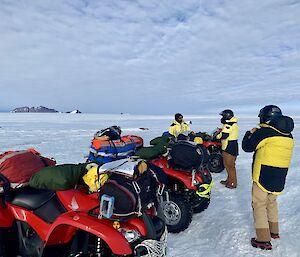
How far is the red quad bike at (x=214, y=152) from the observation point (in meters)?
8.91

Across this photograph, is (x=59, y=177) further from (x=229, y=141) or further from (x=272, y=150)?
(x=229, y=141)

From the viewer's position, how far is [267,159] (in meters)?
3.93

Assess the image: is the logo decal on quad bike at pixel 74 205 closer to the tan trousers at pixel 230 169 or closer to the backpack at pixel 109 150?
the backpack at pixel 109 150

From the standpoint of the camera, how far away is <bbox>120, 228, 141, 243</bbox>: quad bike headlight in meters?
2.35

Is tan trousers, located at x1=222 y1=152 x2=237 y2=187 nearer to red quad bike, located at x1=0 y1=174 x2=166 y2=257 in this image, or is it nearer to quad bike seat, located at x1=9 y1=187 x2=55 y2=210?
red quad bike, located at x1=0 y1=174 x2=166 y2=257

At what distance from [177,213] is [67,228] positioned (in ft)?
7.38

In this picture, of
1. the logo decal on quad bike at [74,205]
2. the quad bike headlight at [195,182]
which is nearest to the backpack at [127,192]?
the logo decal on quad bike at [74,205]

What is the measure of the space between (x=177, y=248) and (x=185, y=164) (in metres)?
1.25

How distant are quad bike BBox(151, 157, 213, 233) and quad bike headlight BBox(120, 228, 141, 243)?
2.03m

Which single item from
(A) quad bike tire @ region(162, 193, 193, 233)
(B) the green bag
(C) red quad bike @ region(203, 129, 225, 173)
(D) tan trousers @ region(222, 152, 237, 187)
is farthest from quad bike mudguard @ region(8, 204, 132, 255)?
(C) red quad bike @ region(203, 129, 225, 173)

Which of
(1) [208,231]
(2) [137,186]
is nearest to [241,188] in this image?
(1) [208,231]

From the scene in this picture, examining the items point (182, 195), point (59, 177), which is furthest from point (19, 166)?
point (182, 195)

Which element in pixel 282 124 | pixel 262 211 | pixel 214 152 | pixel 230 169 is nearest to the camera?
pixel 282 124

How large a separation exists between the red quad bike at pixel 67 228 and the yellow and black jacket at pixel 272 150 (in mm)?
1945
